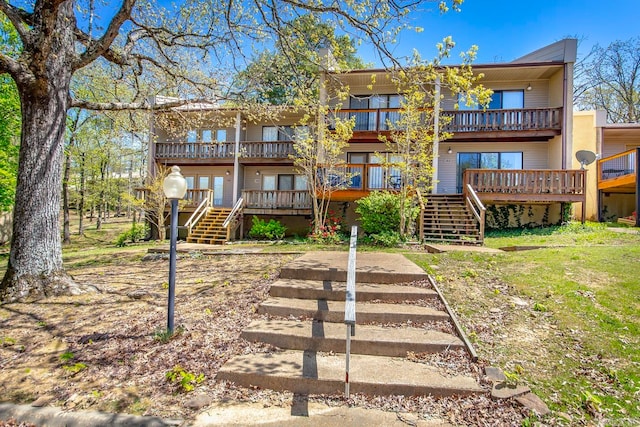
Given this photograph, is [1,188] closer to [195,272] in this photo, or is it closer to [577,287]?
[195,272]

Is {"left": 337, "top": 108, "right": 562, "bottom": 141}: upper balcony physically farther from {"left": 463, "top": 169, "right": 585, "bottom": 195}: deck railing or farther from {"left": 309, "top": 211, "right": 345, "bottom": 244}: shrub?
{"left": 309, "top": 211, "right": 345, "bottom": 244}: shrub

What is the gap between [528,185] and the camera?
41.7 feet

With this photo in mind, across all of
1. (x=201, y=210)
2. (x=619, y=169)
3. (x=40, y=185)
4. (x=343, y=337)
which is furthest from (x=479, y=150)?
(x=40, y=185)

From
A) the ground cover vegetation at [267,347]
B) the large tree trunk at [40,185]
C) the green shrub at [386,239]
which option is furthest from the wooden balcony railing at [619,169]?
the large tree trunk at [40,185]

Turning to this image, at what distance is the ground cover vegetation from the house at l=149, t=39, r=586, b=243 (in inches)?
215

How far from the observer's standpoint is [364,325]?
4.34m

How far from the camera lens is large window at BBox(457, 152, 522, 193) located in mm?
15188

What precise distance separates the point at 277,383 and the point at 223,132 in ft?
59.4

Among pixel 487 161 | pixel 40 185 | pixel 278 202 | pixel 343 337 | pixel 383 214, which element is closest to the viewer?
pixel 343 337

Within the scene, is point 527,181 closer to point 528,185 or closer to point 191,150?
point 528,185

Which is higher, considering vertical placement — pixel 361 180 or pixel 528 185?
pixel 361 180

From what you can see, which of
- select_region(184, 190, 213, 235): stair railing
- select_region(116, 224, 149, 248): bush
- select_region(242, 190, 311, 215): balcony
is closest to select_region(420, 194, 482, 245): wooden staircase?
select_region(242, 190, 311, 215): balcony

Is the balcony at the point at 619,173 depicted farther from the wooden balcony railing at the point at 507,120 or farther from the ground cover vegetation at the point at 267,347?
the ground cover vegetation at the point at 267,347

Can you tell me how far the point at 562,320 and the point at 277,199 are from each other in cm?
1274
